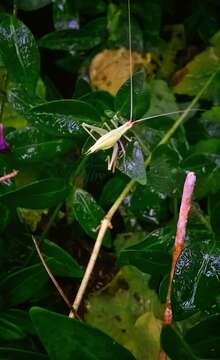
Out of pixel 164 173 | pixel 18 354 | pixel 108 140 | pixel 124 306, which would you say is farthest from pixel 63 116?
pixel 124 306

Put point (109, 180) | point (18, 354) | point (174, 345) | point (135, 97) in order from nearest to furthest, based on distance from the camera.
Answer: point (174, 345) → point (18, 354) → point (135, 97) → point (109, 180)

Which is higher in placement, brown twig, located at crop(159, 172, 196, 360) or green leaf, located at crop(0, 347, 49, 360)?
brown twig, located at crop(159, 172, 196, 360)

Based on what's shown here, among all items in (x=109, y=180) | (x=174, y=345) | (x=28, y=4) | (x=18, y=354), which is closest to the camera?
(x=174, y=345)

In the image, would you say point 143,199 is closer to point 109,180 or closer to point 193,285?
point 109,180

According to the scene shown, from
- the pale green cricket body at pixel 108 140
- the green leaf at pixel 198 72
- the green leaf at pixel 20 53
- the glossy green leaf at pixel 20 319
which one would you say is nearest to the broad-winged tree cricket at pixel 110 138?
the pale green cricket body at pixel 108 140

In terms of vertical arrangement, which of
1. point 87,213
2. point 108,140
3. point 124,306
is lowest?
point 124,306

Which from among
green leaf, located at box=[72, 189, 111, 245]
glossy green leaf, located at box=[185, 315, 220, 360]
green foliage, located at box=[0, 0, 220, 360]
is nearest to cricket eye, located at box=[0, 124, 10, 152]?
green foliage, located at box=[0, 0, 220, 360]

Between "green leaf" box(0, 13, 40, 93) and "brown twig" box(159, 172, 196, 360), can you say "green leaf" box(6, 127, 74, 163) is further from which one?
"brown twig" box(159, 172, 196, 360)
